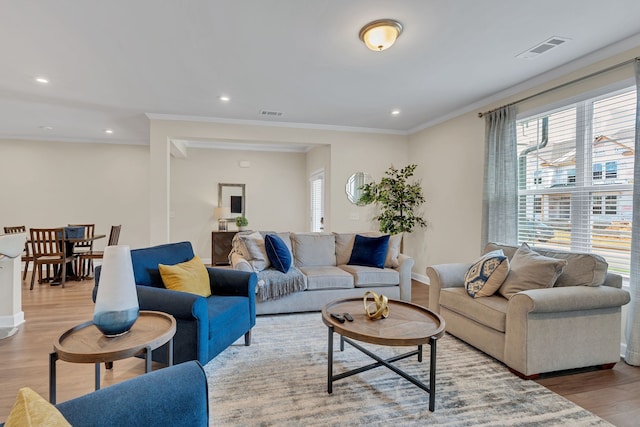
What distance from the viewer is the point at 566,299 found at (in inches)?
91.3

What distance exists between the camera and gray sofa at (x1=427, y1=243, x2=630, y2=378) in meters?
2.30

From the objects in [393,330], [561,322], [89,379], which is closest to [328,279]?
[393,330]

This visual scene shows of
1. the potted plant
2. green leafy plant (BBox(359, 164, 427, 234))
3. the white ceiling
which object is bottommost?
the potted plant

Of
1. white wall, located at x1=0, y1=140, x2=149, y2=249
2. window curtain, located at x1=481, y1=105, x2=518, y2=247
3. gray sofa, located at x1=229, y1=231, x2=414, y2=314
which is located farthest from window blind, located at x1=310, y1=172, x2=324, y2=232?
white wall, located at x1=0, y1=140, x2=149, y2=249

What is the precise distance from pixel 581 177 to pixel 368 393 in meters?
2.89

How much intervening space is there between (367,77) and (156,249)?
2701 mm

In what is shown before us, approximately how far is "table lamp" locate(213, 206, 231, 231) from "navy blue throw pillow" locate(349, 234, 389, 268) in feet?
12.2

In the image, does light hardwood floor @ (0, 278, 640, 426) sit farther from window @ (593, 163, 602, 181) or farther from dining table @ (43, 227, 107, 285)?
dining table @ (43, 227, 107, 285)

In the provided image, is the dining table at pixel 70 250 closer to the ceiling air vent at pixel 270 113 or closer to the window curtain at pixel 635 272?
the ceiling air vent at pixel 270 113

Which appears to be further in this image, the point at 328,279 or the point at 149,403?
the point at 328,279

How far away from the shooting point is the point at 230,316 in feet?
8.16

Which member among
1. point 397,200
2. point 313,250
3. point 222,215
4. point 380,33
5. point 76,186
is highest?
point 380,33

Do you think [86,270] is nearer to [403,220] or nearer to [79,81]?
[79,81]

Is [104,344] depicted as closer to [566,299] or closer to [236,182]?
[566,299]
